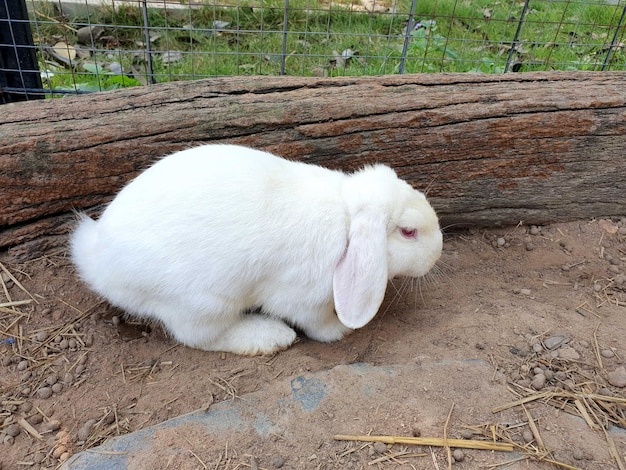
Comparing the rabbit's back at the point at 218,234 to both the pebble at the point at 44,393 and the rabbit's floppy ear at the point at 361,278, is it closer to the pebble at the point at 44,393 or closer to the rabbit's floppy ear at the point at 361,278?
the rabbit's floppy ear at the point at 361,278

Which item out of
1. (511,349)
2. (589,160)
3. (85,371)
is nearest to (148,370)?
(85,371)

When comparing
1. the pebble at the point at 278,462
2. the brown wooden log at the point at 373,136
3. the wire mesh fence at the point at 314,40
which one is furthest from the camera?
the wire mesh fence at the point at 314,40

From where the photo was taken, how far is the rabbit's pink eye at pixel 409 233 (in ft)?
8.14

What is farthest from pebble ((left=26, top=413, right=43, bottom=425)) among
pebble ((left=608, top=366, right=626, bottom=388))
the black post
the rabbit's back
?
the black post

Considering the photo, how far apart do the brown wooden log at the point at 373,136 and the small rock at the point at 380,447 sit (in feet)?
5.05

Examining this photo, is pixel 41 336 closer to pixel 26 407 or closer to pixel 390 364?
pixel 26 407

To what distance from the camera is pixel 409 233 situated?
8.23 feet

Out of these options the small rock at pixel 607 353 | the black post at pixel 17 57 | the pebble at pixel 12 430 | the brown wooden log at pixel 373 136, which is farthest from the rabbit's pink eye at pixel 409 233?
the black post at pixel 17 57

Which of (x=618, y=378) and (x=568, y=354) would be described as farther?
(x=568, y=354)

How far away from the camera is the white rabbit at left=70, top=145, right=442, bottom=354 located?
7.36ft

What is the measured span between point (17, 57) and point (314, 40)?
2.39m

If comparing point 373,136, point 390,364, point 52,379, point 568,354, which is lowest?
point 52,379

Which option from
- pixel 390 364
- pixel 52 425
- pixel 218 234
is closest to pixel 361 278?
pixel 390 364

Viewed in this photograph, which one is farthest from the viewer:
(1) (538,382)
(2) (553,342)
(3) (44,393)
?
(2) (553,342)
